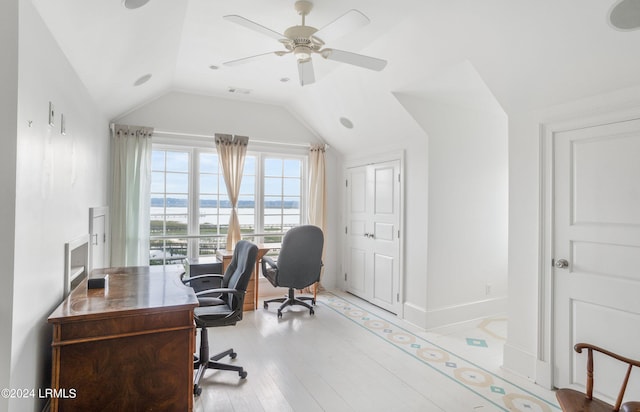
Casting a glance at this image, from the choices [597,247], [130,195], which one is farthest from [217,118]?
[597,247]

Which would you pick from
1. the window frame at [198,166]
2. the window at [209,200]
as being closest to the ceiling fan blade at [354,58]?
the window frame at [198,166]

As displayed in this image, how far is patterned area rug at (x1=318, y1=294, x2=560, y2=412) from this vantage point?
2248mm

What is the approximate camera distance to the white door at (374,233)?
405 cm

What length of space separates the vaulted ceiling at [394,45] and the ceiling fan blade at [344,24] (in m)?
0.37

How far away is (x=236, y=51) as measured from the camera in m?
3.10

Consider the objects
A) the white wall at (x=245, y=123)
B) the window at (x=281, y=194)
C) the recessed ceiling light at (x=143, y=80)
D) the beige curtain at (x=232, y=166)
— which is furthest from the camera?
the window at (x=281, y=194)

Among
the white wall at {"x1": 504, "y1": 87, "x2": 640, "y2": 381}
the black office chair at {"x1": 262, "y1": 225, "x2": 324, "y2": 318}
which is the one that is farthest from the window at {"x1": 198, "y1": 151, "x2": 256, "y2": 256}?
the white wall at {"x1": 504, "y1": 87, "x2": 640, "y2": 381}

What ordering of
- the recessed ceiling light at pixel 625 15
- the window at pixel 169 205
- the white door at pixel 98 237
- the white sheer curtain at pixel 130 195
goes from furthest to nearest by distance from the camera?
the window at pixel 169 205 < the white sheer curtain at pixel 130 195 < the white door at pixel 98 237 < the recessed ceiling light at pixel 625 15

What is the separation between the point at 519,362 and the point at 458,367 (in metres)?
0.45

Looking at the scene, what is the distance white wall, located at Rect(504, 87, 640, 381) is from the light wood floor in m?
0.20

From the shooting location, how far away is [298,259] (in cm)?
390

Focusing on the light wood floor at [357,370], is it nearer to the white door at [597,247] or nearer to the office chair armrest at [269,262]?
the white door at [597,247]

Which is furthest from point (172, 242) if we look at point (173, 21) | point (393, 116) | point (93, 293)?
point (393, 116)

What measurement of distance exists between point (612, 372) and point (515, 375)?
0.65m
